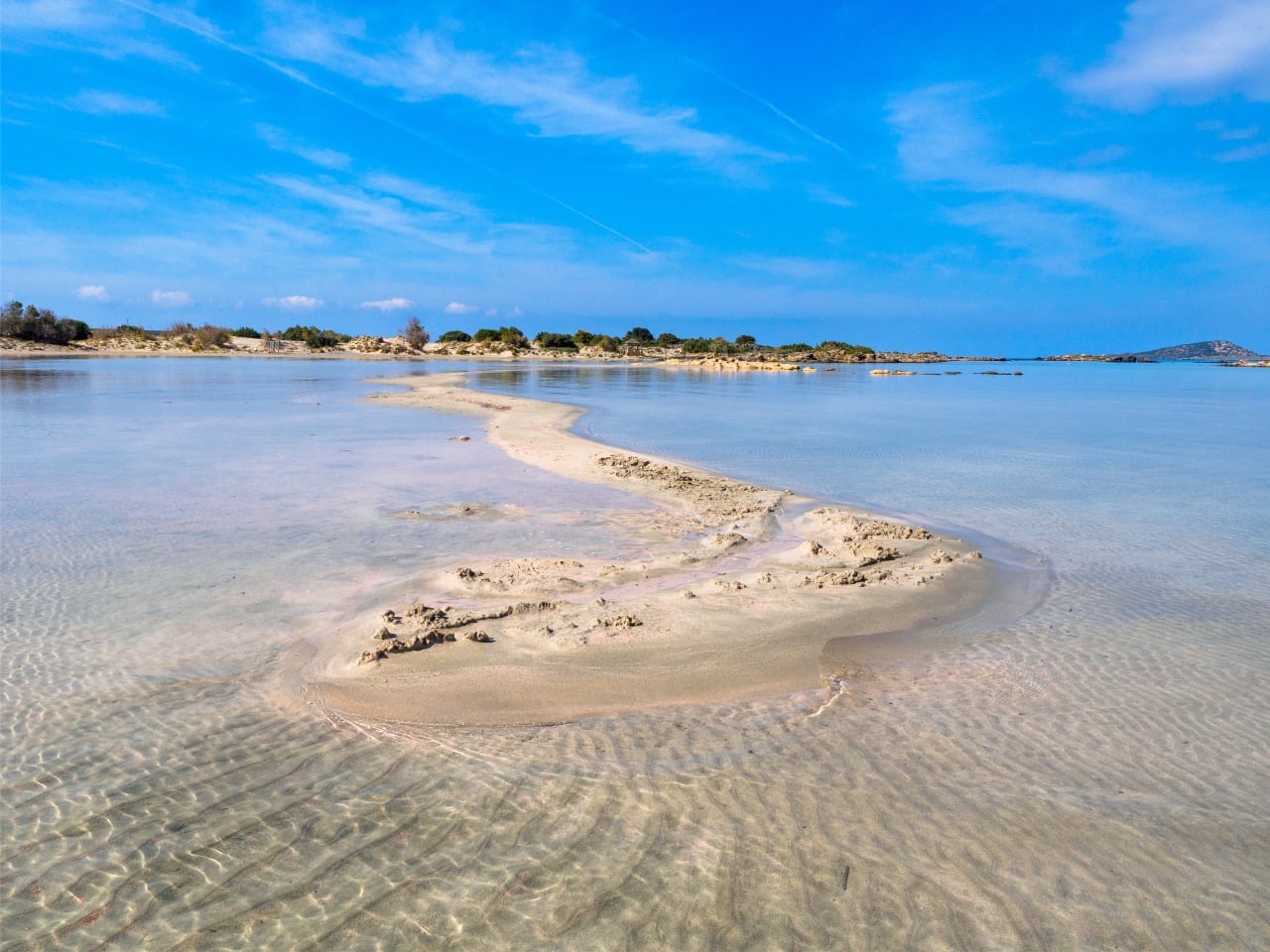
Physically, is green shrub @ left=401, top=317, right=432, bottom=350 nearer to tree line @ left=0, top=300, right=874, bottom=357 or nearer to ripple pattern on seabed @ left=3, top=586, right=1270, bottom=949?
tree line @ left=0, top=300, right=874, bottom=357

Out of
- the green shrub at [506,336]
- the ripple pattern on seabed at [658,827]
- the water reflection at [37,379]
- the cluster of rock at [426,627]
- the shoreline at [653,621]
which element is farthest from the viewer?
the green shrub at [506,336]

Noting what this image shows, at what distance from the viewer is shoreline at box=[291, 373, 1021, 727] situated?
5.21m

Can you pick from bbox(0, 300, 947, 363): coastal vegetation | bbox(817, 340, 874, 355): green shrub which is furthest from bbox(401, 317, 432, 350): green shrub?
bbox(817, 340, 874, 355): green shrub

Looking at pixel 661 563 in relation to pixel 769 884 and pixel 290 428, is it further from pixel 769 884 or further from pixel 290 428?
pixel 290 428

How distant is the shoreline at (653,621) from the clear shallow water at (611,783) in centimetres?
34

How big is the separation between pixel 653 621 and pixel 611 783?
242 cm

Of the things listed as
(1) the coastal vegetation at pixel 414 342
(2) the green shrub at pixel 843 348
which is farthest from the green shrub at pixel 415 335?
(2) the green shrub at pixel 843 348

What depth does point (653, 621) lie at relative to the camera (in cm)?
646

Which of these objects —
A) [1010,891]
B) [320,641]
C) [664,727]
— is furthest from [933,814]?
[320,641]

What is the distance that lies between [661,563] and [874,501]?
192 inches

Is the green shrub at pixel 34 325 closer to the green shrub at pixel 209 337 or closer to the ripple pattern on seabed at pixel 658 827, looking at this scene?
the green shrub at pixel 209 337

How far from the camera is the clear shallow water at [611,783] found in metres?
3.15

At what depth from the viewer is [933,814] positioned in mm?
3885

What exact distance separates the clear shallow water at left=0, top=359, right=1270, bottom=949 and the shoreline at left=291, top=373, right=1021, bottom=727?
0.34m
